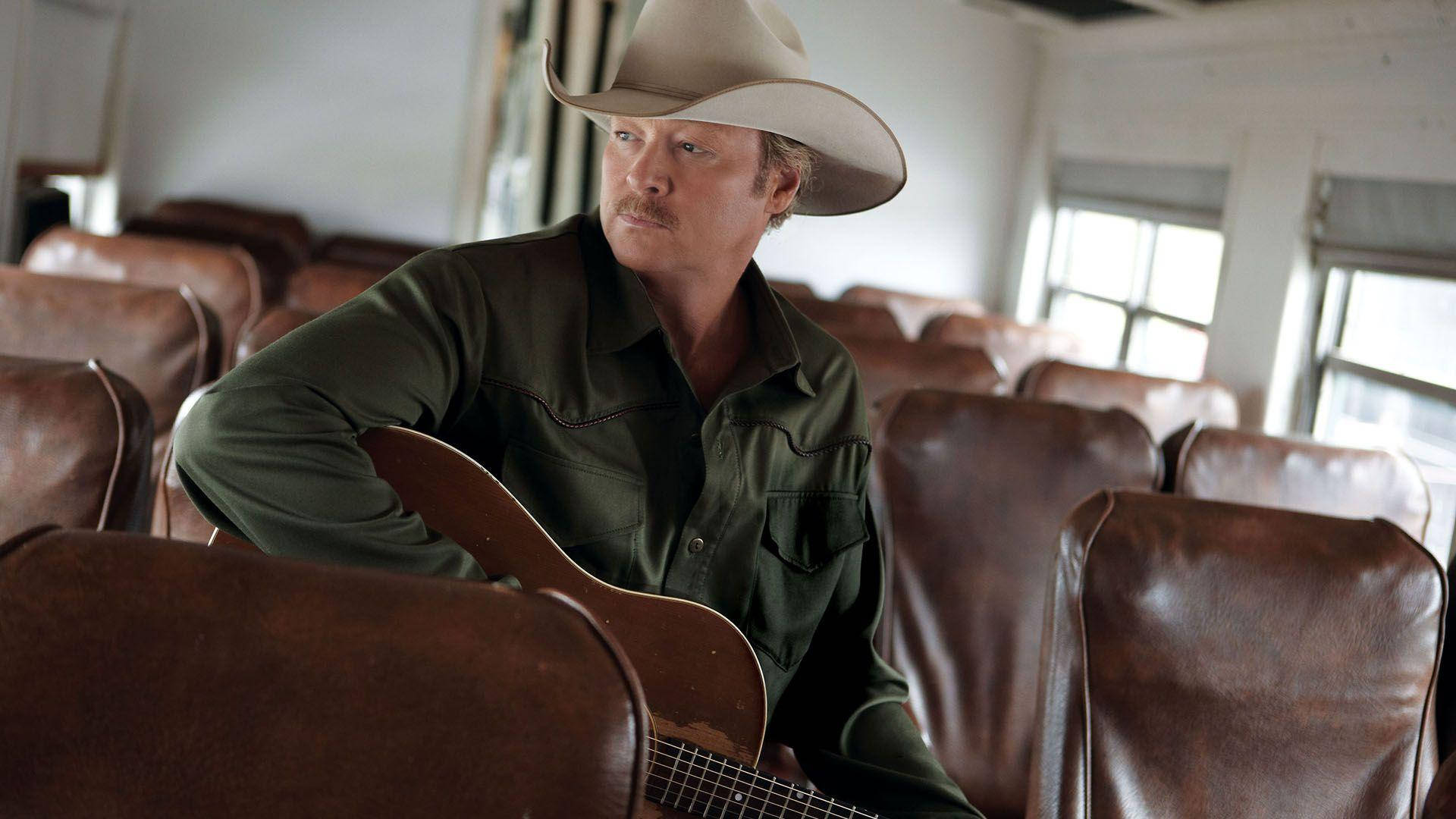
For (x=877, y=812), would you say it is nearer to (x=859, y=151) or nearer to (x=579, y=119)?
(x=859, y=151)

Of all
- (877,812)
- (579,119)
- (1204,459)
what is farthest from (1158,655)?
(579,119)

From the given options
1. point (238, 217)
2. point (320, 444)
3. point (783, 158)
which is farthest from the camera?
point (238, 217)

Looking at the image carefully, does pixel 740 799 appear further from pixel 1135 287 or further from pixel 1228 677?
pixel 1135 287

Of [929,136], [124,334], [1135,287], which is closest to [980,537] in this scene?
[124,334]

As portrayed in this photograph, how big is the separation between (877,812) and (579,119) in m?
8.38

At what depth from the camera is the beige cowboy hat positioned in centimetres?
151

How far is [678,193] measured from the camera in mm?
1557

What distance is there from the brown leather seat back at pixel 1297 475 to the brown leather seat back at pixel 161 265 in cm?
228

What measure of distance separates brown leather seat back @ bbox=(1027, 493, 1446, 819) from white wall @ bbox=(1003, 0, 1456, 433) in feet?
9.20

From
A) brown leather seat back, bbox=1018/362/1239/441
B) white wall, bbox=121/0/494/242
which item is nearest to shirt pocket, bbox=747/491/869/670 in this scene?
brown leather seat back, bbox=1018/362/1239/441

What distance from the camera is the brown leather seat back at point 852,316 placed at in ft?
14.1

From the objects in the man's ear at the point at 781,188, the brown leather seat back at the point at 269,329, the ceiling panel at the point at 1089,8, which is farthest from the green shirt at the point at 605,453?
the ceiling panel at the point at 1089,8

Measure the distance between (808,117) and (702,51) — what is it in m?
0.16

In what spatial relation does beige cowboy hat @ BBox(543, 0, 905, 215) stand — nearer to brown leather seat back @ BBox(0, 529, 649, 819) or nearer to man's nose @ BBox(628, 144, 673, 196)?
man's nose @ BBox(628, 144, 673, 196)
